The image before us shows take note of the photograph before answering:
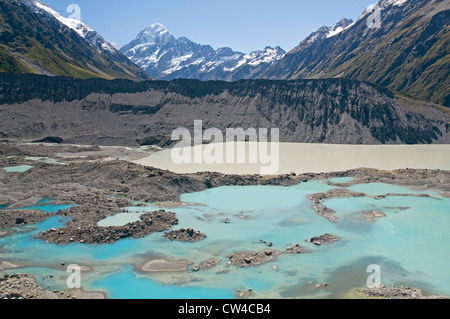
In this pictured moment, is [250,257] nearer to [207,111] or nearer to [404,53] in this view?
[207,111]

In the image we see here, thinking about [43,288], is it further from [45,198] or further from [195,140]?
[195,140]

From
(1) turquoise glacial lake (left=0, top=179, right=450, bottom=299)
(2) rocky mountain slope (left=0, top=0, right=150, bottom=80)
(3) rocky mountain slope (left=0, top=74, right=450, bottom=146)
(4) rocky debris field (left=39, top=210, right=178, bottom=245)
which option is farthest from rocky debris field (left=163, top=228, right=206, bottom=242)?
(2) rocky mountain slope (left=0, top=0, right=150, bottom=80)

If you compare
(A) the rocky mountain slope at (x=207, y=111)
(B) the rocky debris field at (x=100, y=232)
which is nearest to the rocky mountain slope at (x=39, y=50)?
(A) the rocky mountain slope at (x=207, y=111)

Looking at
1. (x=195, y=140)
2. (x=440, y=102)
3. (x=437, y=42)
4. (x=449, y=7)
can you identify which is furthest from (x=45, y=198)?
(x=449, y=7)

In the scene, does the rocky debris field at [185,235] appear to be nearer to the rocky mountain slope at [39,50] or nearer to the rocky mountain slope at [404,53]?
the rocky mountain slope at [39,50]

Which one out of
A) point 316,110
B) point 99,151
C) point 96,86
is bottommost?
point 99,151
